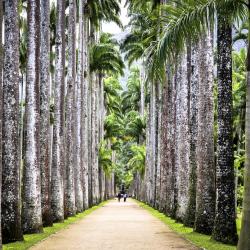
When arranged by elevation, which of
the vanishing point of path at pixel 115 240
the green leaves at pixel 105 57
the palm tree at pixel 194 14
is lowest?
the vanishing point of path at pixel 115 240

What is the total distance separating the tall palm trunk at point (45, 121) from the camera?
59.2 ft

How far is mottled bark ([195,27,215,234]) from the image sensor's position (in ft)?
50.5

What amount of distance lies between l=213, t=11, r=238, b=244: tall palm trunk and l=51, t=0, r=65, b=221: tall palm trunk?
911cm

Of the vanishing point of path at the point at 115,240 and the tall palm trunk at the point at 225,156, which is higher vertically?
the tall palm trunk at the point at 225,156

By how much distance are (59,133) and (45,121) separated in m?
3.36

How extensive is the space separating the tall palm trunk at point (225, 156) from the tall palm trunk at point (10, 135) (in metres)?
5.22

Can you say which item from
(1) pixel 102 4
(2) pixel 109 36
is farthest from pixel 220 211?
(2) pixel 109 36

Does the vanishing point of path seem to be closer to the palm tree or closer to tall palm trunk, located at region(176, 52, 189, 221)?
tall palm trunk, located at region(176, 52, 189, 221)

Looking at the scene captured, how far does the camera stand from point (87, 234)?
1560cm

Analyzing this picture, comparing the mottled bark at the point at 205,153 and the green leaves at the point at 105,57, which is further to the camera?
the green leaves at the point at 105,57

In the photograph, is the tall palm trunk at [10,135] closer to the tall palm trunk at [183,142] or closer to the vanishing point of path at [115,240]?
the vanishing point of path at [115,240]

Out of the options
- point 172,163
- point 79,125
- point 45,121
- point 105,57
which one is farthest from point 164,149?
point 105,57

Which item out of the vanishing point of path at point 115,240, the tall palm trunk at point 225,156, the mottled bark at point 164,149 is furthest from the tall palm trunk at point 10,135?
the mottled bark at point 164,149

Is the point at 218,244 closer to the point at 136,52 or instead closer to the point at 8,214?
the point at 8,214
